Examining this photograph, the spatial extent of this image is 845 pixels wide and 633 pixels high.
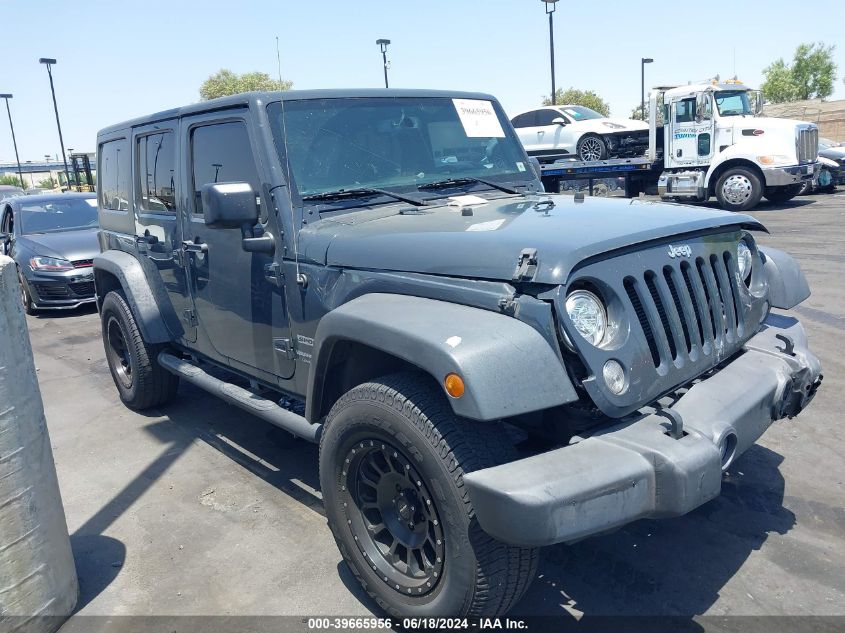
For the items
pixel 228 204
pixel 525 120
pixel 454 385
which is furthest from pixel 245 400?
pixel 525 120

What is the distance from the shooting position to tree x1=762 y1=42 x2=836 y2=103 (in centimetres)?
6088

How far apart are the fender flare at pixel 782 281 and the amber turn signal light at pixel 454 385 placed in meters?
1.88

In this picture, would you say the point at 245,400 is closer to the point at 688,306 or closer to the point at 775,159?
the point at 688,306

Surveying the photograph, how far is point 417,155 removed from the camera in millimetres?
3695

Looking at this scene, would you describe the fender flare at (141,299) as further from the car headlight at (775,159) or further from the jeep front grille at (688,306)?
the car headlight at (775,159)

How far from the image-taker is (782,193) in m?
16.1

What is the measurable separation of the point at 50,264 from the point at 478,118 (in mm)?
7316

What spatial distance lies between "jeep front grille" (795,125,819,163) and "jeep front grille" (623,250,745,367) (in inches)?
550

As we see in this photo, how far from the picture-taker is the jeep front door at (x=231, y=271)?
340 cm

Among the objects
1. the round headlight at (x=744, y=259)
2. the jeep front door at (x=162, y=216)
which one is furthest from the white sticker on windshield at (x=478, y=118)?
the jeep front door at (x=162, y=216)

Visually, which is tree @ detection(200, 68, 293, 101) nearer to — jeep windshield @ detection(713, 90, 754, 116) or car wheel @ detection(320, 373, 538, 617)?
jeep windshield @ detection(713, 90, 754, 116)

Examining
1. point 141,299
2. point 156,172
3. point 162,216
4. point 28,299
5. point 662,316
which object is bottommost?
point 28,299

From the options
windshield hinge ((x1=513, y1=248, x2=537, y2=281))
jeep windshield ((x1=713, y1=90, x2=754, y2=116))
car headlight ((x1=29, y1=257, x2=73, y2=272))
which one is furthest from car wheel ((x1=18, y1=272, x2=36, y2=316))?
jeep windshield ((x1=713, y1=90, x2=754, y2=116))

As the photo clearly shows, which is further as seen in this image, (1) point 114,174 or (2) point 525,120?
(2) point 525,120
